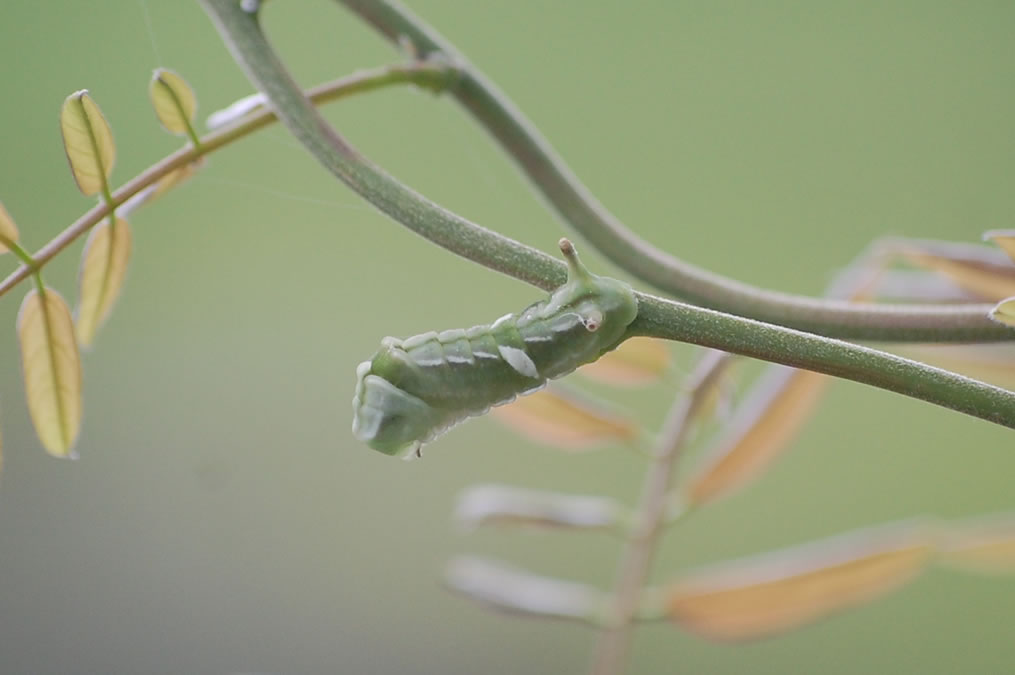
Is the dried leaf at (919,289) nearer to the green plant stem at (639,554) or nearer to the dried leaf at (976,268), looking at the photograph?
the dried leaf at (976,268)

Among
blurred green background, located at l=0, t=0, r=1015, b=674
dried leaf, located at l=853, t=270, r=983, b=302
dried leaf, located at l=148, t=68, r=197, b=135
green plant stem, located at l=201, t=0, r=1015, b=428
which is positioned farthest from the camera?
blurred green background, located at l=0, t=0, r=1015, b=674

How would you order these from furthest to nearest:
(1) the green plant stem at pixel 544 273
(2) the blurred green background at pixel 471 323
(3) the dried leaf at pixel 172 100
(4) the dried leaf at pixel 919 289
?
(2) the blurred green background at pixel 471 323
(4) the dried leaf at pixel 919 289
(3) the dried leaf at pixel 172 100
(1) the green plant stem at pixel 544 273

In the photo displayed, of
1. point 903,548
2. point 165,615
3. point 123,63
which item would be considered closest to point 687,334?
point 903,548

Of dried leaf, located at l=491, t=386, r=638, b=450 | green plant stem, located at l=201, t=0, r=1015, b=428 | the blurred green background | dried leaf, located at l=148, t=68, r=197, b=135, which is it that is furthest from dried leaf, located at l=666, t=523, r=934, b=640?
the blurred green background

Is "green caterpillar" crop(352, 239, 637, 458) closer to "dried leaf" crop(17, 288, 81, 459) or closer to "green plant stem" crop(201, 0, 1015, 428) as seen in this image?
"green plant stem" crop(201, 0, 1015, 428)

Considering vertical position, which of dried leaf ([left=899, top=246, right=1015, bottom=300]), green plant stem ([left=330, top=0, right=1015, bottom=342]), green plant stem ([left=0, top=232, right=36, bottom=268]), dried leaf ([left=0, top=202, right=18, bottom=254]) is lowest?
green plant stem ([left=0, top=232, right=36, bottom=268])

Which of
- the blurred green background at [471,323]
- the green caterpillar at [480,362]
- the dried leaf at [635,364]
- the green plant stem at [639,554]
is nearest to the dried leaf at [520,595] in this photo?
the green plant stem at [639,554]
